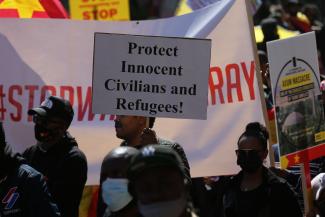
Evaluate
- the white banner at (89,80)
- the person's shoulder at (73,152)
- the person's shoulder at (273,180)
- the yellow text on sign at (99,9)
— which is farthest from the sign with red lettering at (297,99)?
the yellow text on sign at (99,9)

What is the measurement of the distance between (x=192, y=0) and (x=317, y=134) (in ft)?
10.6

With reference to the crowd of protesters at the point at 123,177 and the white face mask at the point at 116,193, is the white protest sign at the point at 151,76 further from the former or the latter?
the white face mask at the point at 116,193

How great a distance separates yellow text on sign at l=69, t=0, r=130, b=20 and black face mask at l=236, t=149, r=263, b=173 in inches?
202

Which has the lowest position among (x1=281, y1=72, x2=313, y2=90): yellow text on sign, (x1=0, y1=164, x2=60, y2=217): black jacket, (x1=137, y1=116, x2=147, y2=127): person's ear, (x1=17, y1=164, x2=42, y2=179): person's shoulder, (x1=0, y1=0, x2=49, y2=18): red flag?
Answer: (x1=0, y1=164, x2=60, y2=217): black jacket

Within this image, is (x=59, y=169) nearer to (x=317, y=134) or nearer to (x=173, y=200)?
(x=317, y=134)

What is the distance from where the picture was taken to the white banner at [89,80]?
7277mm

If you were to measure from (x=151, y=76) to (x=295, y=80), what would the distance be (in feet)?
3.31

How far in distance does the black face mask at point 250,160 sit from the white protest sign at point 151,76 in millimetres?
614

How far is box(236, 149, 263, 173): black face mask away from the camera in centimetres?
582

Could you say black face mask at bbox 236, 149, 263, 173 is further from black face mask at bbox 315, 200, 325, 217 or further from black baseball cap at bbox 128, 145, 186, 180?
black baseball cap at bbox 128, 145, 186, 180

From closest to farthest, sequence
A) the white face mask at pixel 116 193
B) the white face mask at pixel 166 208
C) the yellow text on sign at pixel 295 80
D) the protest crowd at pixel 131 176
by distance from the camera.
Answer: the white face mask at pixel 166 208 → the protest crowd at pixel 131 176 → the white face mask at pixel 116 193 → the yellow text on sign at pixel 295 80

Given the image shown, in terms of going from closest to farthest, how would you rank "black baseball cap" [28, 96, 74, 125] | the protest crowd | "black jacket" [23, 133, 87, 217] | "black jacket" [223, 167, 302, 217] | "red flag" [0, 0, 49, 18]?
the protest crowd < "black jacket" [223, 167, 302, 217] < "black jacket" [23, 133, 87, 217] < "black baseball cap" [28, 96, 74, 125] < "red flag" [0, 0, 49, 18]

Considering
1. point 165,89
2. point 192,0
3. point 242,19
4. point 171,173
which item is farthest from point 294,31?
point 171,173

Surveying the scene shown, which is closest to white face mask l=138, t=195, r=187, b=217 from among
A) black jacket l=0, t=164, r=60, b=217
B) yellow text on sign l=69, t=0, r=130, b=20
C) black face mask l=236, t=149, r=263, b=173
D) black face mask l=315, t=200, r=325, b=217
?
black jacket l=0, t=164, r=60, b=217
